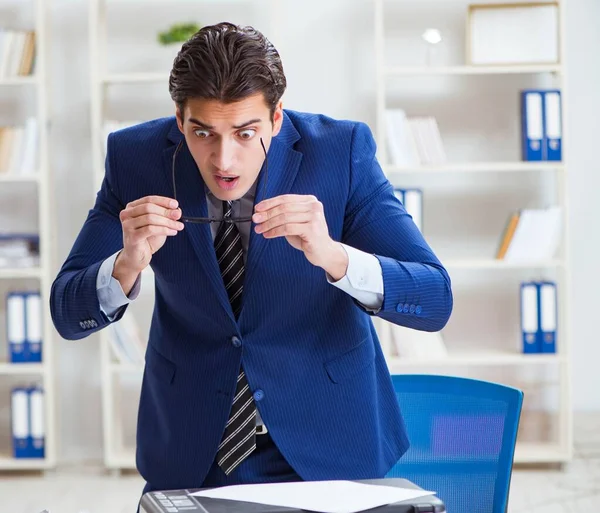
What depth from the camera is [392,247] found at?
5.36ft

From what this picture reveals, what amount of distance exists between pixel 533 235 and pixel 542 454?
0.98m

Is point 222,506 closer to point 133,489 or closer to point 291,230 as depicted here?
point 291,230

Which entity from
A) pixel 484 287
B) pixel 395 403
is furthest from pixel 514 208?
pixel 395 403

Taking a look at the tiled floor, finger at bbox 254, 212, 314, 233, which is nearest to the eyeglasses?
finger at bbox 254, 212, 314, 233

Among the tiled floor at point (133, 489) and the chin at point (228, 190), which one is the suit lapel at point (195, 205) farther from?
the tiled floor at point (133, 489)

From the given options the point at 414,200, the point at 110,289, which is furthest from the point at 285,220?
the point at 414,200

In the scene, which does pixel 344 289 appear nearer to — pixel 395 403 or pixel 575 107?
pixel 395 403

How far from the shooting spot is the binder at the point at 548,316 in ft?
13.4

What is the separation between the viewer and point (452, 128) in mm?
4406

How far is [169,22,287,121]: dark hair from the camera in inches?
56.7

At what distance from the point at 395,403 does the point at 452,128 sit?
2.88m

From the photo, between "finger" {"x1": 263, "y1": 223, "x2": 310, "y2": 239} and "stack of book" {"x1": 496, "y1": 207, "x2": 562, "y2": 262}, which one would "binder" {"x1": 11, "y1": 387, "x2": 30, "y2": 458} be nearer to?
"stack of book" {"x1": 496, "y1": 207, "x2": 562, "y2": 262}

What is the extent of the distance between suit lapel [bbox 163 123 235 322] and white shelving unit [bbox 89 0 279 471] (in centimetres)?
245

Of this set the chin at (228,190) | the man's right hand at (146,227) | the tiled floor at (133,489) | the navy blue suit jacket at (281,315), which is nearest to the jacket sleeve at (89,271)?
the navy blue suit jacket at (281,315)
